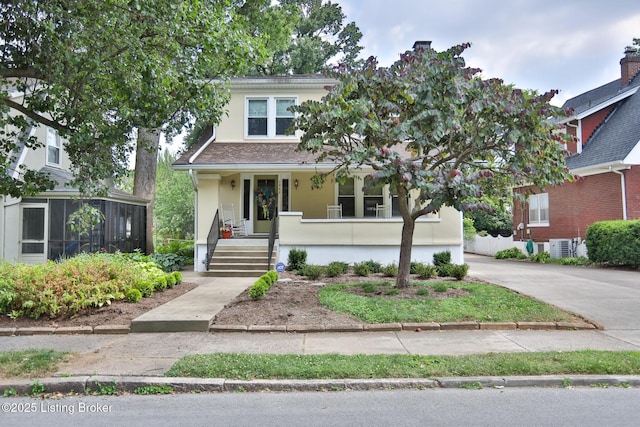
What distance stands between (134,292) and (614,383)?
8.14 m

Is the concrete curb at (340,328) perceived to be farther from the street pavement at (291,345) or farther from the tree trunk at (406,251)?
the tree trunk at (406,251)

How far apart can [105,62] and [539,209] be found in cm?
2132

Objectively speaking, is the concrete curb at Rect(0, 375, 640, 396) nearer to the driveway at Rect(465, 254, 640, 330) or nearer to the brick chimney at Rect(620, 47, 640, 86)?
the driveway at Rect(465, 254, 640, 330)

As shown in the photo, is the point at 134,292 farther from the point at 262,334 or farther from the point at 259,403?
the point at 259,403

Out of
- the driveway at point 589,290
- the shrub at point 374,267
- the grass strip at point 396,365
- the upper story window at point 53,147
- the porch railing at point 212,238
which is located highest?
the upper story window at point 53,147

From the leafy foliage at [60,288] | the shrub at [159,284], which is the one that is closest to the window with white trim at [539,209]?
the shrub at [159,284]

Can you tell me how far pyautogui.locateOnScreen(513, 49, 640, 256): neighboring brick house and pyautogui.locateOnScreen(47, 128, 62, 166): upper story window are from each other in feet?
66.8

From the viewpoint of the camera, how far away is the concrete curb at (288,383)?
15.4 ft

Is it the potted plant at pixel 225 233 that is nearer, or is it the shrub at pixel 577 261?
the potted plant at pixel 225 233

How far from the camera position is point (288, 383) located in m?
4.74

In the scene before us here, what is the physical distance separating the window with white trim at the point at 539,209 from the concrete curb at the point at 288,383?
18.6 m

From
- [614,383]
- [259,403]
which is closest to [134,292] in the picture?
[259,403]

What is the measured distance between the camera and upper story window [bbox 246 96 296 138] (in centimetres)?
1581

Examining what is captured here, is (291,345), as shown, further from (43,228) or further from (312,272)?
(43,228)
